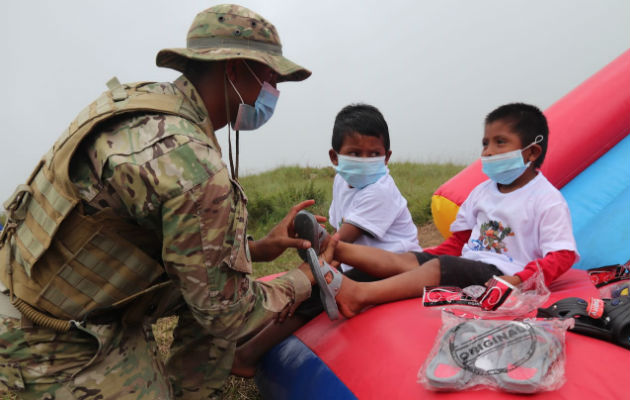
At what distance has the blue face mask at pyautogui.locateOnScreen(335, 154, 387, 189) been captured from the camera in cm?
240

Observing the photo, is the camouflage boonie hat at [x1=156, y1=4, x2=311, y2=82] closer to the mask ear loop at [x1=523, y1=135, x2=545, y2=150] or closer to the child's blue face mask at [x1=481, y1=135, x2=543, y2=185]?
the child's blue face mask at [x1=481, y1=135, x2=543, y2=185]

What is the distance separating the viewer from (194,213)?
4.42 feet

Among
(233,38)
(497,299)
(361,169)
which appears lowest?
(497,299)

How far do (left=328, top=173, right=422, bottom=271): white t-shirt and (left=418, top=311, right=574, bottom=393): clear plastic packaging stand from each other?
2.75 ft

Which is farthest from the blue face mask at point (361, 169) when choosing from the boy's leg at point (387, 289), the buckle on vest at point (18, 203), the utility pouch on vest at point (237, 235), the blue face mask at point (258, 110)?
the buckle on vest at point (18, 203)

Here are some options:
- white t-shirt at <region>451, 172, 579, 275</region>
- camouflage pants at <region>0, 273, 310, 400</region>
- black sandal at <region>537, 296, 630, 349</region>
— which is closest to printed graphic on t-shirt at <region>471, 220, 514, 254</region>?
white t-shirt at <region>451, 172, 579, 275</region>

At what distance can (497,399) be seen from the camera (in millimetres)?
1354

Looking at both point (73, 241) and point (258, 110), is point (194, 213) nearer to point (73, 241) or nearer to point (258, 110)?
point (73, 241)

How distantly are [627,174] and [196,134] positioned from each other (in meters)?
2.27

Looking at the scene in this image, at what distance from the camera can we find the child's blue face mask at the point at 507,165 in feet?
7.31

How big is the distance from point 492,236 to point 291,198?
332 cm

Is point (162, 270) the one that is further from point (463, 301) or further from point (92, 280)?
point (463, 301)

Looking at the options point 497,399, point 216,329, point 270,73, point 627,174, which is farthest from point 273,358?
point 627,174

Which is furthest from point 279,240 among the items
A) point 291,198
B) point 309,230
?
point 291,198
